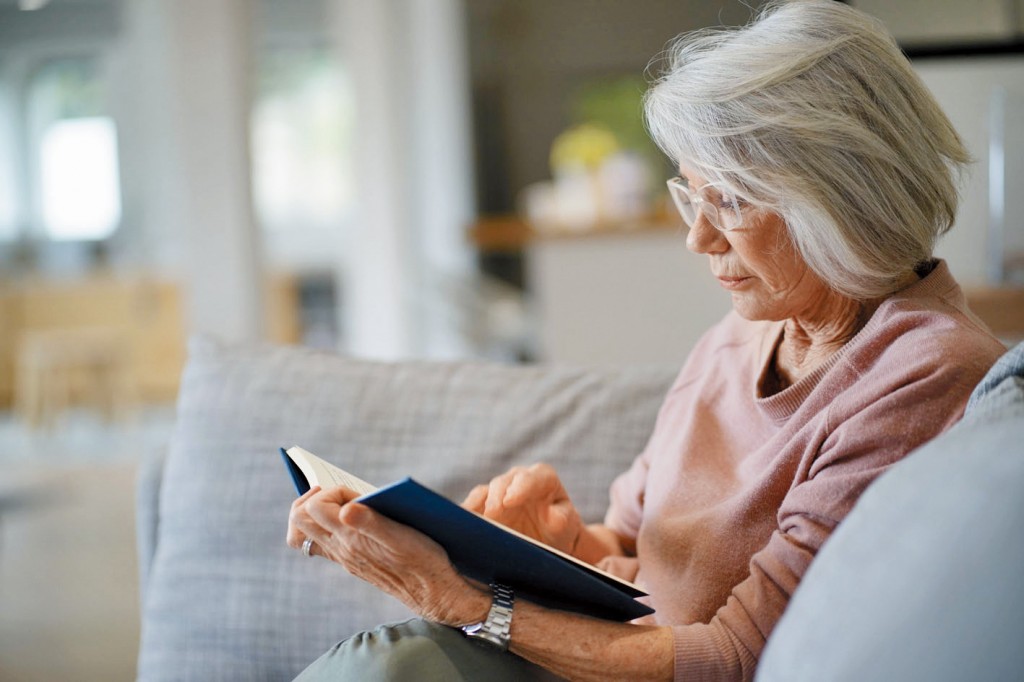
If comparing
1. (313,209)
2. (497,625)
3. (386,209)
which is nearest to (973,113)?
(497,625)

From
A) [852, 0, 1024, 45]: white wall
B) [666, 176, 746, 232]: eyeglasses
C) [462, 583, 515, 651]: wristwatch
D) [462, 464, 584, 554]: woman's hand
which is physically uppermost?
[852, 0, 1024, 45]: white wall

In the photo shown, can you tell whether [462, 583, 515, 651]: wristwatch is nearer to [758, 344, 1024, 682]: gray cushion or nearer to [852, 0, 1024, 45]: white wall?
[758, 344, 1024, 682]: gray cushion

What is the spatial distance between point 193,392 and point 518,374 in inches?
18.6

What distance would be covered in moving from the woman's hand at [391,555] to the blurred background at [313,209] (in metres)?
0.88

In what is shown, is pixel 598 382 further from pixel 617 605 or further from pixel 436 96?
pixel 436 96

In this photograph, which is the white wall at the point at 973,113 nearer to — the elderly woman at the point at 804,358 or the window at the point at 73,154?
the elderly woman at the point at 804,358

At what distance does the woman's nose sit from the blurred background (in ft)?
→ 1.55

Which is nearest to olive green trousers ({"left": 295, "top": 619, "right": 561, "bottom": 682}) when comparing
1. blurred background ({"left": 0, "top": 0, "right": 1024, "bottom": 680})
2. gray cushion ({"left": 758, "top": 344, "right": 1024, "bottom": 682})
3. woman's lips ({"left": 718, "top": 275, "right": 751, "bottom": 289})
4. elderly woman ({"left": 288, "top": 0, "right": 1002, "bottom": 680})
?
elderly woman ({"left": 288, "top": 0, "right": 1002, "bottom": 680})

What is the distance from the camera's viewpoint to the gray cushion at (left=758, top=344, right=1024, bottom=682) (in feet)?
2.59

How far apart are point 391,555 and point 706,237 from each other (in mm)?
462

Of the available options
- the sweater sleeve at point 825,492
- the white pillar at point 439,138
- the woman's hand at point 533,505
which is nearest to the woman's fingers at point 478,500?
the woman's hand at point 533,505

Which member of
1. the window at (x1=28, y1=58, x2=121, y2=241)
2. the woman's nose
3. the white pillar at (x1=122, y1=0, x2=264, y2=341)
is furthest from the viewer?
the window at (x1=28, y1=58, x2=121, y2=241)

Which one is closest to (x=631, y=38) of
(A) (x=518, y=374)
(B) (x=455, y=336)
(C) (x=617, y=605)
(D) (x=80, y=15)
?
(B) (x=455, y=336)

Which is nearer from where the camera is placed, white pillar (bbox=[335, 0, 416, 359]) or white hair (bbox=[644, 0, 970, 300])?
white hair (bbox=[644, 0, 970, 300])
